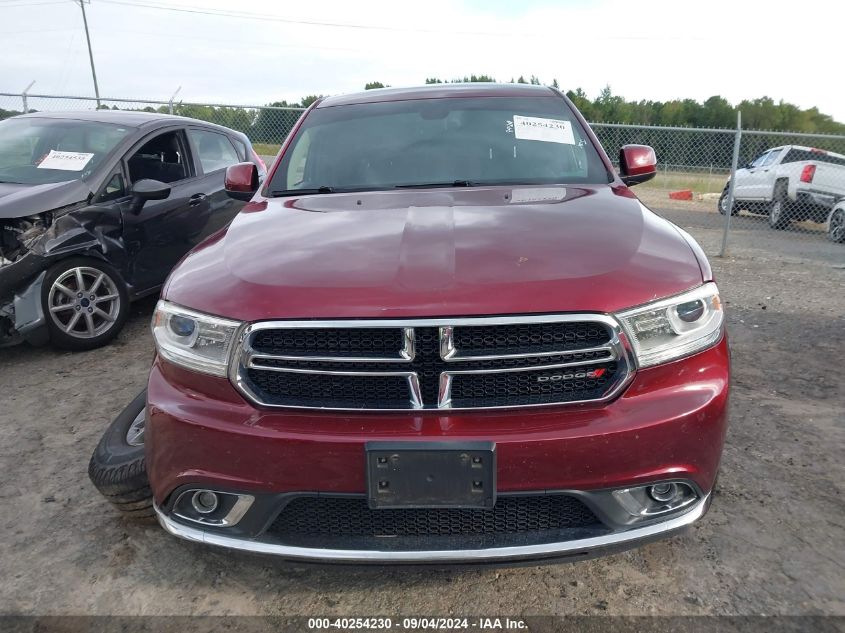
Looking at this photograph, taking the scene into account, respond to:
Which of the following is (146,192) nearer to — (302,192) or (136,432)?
(302,192)

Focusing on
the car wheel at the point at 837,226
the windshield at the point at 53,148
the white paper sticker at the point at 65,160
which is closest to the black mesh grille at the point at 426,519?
the windshield at the point at 53,148

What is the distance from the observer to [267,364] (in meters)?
1.87

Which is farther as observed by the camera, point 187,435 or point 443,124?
point 443,124

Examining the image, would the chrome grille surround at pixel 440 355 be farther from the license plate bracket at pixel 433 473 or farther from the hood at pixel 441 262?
the license plate bracket at pixel 433 473

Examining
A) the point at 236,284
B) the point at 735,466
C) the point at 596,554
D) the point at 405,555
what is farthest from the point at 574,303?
the point at 735,466

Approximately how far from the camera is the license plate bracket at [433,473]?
1.72 meters

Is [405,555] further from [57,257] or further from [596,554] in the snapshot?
[57,257]

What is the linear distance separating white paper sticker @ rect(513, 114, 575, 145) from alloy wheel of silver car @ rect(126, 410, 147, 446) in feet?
7.03

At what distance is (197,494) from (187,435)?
0.20 meters

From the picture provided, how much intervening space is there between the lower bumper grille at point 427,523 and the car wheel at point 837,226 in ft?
34.1

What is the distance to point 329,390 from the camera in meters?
1.89

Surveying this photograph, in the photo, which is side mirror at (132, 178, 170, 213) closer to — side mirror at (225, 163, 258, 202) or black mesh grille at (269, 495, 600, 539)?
side mirror at (225, 163, 258, 202)

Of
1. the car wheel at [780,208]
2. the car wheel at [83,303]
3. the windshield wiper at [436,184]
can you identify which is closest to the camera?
the windshield wiper at [436,184]

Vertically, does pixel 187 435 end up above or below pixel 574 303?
below
